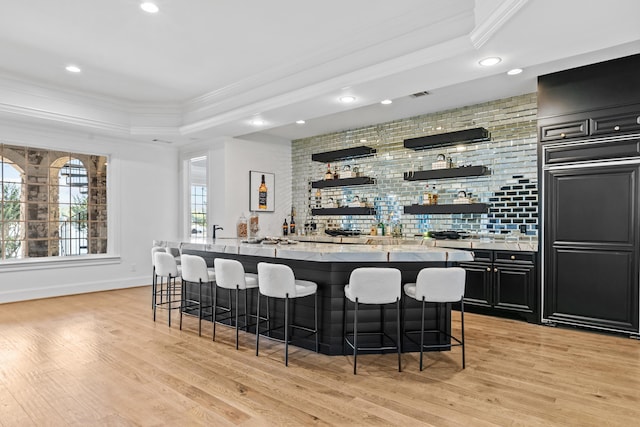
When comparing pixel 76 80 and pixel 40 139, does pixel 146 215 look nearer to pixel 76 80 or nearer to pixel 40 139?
pixel 40 139

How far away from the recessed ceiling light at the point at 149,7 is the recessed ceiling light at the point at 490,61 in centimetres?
303

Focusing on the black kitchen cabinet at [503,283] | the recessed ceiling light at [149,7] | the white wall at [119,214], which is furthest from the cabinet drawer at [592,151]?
the white wall at [119,214]

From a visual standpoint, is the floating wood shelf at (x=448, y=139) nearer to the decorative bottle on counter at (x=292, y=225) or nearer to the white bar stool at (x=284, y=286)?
the decorative bottle on counter at (x=292, y=225)

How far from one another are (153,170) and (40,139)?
1848 mm

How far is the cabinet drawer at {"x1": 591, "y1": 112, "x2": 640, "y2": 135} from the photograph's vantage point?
13.0 feet

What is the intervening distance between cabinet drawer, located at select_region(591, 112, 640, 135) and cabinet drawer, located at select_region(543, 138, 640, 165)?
11 cm

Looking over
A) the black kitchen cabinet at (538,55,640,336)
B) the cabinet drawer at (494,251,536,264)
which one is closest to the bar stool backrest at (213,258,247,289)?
the cabinet drawer at (494,251,536,264)

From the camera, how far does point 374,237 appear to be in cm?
630

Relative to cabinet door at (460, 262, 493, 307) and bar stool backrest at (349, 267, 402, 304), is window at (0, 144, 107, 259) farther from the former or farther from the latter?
cabinet door at (460, 262, 493, 307)

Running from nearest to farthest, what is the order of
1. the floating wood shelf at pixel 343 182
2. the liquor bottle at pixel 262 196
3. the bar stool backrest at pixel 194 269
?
1. the bar stool backrest at pixel 194 269
2. the floating wood shelf at pixel 343 182
3. the liquor bottle at pixel 262 196

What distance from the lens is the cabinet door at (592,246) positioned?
13.2 feet

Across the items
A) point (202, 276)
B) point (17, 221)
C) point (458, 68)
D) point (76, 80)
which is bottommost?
point (202, 276)

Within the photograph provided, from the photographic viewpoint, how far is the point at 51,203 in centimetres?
655

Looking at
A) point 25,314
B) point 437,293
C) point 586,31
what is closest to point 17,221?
point 25,314
